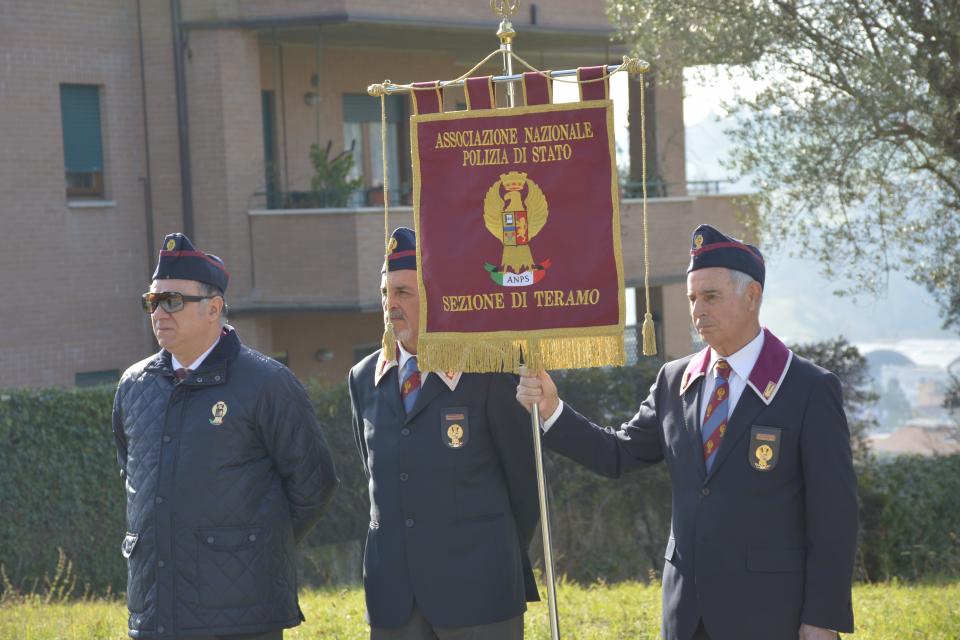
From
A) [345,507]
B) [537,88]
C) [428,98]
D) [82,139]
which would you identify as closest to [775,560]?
[537,88]

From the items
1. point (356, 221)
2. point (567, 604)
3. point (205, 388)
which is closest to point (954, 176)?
point (567, 604)

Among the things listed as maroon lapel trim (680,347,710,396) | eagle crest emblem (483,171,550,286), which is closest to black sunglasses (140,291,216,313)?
eagle crest emblem (483,171,550,286)

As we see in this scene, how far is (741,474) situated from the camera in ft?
15.4

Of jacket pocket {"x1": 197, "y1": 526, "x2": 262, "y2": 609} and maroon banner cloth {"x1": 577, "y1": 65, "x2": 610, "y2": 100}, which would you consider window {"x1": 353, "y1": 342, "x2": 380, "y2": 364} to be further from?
maroon banner cloth {"x1": 577, "y1": 65, "x2": 610, "y2": 100}

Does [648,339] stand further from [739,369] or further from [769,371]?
[769,371]

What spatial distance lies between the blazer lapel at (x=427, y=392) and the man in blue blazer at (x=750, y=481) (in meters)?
0.37

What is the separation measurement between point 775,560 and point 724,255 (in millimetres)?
1096

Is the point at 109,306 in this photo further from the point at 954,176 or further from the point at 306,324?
the point at 954,176

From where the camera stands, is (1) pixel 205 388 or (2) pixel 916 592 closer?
(1) pixel 205 388

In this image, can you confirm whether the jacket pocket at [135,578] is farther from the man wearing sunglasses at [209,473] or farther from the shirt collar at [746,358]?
the shirt collar at [746,358]

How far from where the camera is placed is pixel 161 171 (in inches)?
692

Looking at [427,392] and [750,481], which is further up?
[427,392]

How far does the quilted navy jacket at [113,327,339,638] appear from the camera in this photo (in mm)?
4984

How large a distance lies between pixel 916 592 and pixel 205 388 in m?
5.97
